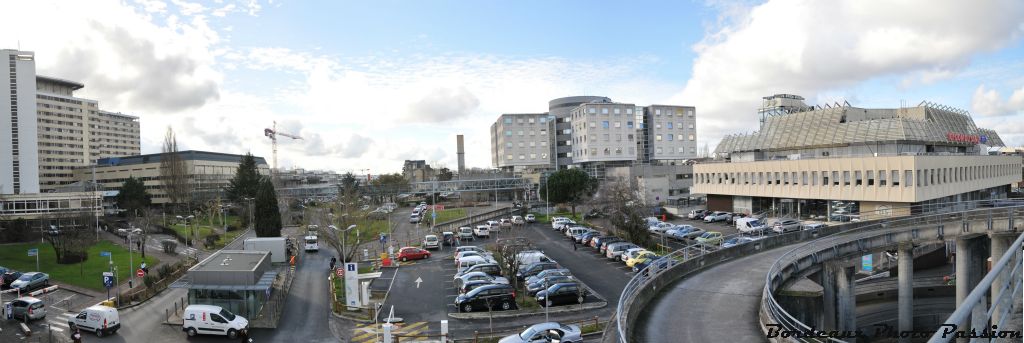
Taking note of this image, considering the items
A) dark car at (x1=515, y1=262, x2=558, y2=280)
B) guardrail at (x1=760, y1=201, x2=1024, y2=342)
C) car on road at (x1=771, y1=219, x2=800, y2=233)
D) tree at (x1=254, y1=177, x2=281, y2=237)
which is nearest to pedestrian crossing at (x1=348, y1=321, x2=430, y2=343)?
dark car at (x1=515, y1=262, x2=558, y2=280)

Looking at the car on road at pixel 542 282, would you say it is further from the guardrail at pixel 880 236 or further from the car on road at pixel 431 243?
the car on road at pixel 431 243

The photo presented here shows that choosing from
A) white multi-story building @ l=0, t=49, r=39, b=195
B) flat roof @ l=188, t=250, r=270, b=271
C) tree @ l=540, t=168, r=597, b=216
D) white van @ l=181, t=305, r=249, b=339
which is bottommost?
white van @ l=181, t=305, r=249, b=339

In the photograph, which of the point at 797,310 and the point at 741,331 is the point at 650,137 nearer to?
the point at 797,310

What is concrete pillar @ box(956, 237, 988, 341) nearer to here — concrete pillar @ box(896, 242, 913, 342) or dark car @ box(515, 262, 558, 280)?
concrete pillar @ box(896, 242, 913, 342)

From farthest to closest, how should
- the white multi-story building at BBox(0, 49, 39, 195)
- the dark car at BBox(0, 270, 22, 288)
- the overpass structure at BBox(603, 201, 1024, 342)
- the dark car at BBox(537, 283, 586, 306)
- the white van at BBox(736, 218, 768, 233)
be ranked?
the white multi-story building at BBox(0, 49, 39, 195) → the white van at BBox(736, 218, 768, 233) → the dark car at BBox(0, 270, 22, 288) → the dark car at BBox(537, 283, 586, 306) → the overpass structure at BBox(603, 201, 1024, 342)

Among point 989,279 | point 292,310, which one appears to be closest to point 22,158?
point 292,310

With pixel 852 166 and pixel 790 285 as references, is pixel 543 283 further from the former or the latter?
pixel 852 166

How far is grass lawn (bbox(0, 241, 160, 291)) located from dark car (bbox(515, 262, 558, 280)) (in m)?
25.7

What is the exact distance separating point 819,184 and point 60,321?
58802 millimetres

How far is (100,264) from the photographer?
43.8m

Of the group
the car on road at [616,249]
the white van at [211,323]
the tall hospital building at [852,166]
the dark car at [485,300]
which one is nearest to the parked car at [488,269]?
the dark car at [485,300]

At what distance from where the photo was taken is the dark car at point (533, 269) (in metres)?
34.0

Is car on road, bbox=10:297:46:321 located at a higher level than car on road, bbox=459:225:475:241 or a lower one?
lower

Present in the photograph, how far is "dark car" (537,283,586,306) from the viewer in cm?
2778
